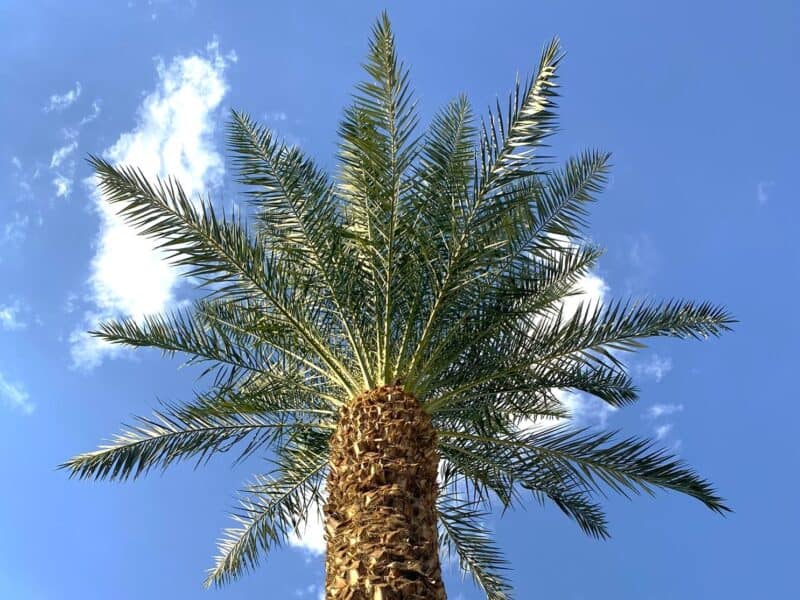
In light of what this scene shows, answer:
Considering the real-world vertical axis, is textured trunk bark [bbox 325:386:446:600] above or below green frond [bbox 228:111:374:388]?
below

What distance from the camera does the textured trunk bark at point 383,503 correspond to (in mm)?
5578

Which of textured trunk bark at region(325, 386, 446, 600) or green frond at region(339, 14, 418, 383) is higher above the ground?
green frond at region(339, 14, 418, 383)

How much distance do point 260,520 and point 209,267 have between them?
11.0 ft

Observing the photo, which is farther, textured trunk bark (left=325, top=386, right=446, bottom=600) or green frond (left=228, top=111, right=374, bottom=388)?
green frond (left=228, top=111, right=374, bottom=388)

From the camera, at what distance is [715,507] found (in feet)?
24.4

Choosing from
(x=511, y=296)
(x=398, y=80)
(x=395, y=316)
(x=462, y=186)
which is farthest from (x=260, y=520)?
(x=398, y=80)

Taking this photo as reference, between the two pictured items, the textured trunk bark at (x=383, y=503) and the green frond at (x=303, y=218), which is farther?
the green frond at (x=303, y=218)

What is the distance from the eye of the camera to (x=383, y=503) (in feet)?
19.9

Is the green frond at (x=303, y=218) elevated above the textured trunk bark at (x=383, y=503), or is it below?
above

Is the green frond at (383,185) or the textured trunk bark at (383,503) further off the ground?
the green frond at (383,185)

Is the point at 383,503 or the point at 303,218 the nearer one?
the point at 383,503

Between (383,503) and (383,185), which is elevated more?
(383,185)

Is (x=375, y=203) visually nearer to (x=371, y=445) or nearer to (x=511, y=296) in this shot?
(x=511, y=296)

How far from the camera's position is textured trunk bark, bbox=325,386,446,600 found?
5578 millimetres
